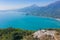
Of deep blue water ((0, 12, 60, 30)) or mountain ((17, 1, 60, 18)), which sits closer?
deep blue water ((0, 12, 60, 30))

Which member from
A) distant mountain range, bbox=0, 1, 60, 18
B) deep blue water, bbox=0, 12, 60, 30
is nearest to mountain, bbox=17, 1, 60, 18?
distant mountain range, bbox=0, 1, 60, 18

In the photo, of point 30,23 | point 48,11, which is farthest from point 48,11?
point 30,23

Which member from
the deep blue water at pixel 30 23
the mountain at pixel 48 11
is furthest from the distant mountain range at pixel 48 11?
the deep blue water at pixel 30 23

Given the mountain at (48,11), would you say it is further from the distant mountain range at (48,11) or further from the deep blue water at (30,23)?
the deep blue water at (30,23)

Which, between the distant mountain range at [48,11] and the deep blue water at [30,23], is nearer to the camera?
the deep blue water at [30,23]

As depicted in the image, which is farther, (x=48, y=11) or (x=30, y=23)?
(x=48, y=11)

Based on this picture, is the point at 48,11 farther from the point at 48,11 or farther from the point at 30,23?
the point at 30,23

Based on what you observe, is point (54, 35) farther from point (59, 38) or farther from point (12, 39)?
point (12, 39)

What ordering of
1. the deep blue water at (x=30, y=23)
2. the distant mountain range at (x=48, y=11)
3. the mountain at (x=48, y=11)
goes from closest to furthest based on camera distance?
the deep blue water at (x=30, y=23)
the distant mountain range at (x=48, y=11)
the mountain at (x=48, y=11)

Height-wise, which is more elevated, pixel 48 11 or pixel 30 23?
pixel 30 23

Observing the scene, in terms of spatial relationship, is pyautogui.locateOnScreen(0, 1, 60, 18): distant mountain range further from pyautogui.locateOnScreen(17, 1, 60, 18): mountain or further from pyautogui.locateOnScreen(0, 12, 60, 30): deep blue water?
pyautogui.locateOnScreen(0, 12, 60, 30): deep blue water

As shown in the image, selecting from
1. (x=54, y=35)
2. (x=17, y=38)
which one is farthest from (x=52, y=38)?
(x=17, y=38)
